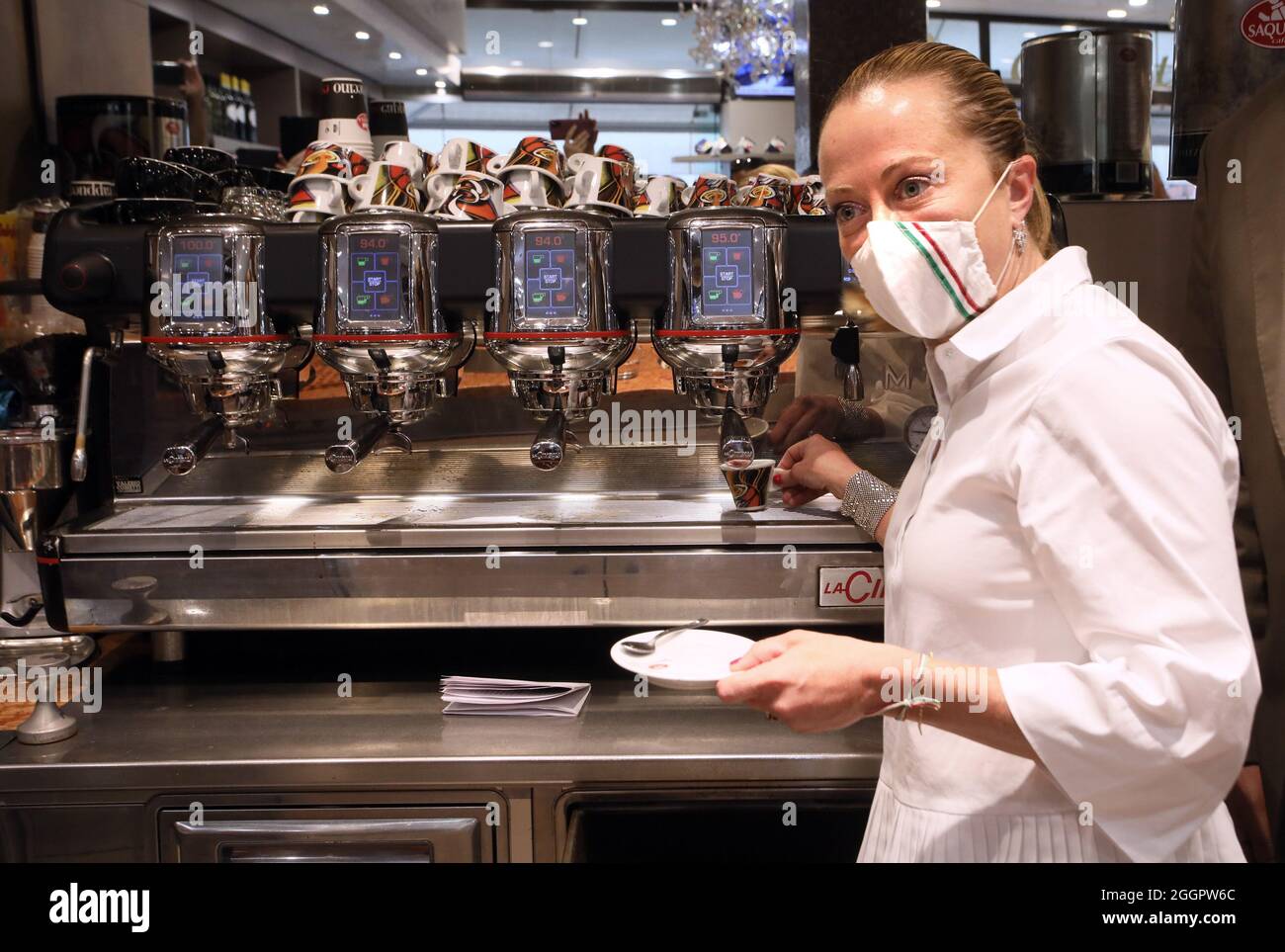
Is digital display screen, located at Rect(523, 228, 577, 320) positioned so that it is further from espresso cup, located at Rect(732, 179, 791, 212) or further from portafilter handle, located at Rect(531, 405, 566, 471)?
espresso cup, located at Rect(732, 179, 791, 212)

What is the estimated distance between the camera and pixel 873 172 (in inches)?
42.6

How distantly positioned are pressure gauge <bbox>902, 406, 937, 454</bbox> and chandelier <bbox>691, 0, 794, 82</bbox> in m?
4.52

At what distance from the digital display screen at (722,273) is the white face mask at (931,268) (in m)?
0.34

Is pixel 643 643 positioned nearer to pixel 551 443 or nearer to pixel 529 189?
pixel 551 443

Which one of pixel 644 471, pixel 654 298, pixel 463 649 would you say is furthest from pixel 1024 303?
pixel 463 649

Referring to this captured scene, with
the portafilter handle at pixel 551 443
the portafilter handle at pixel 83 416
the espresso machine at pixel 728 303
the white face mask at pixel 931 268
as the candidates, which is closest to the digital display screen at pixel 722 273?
the espresso machine at pixel 728 303

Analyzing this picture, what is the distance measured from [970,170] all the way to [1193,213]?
809 mm

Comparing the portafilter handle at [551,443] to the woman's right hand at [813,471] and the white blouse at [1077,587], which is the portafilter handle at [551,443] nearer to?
the woman's right hand at [813,471]

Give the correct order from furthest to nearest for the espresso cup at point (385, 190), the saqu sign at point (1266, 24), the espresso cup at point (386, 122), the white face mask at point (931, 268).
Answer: the espresso cup at point (386, 122)
the saqu sign at point (1266, 24)
the espresso cup at point (385, 190)
the white face mask at point (931, 268)

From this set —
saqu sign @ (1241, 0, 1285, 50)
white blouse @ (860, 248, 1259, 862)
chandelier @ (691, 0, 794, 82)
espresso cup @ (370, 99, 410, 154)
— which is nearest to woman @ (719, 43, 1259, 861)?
white blouse @ (860, 248, 1259, 862)

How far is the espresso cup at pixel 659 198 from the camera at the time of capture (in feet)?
5.35
